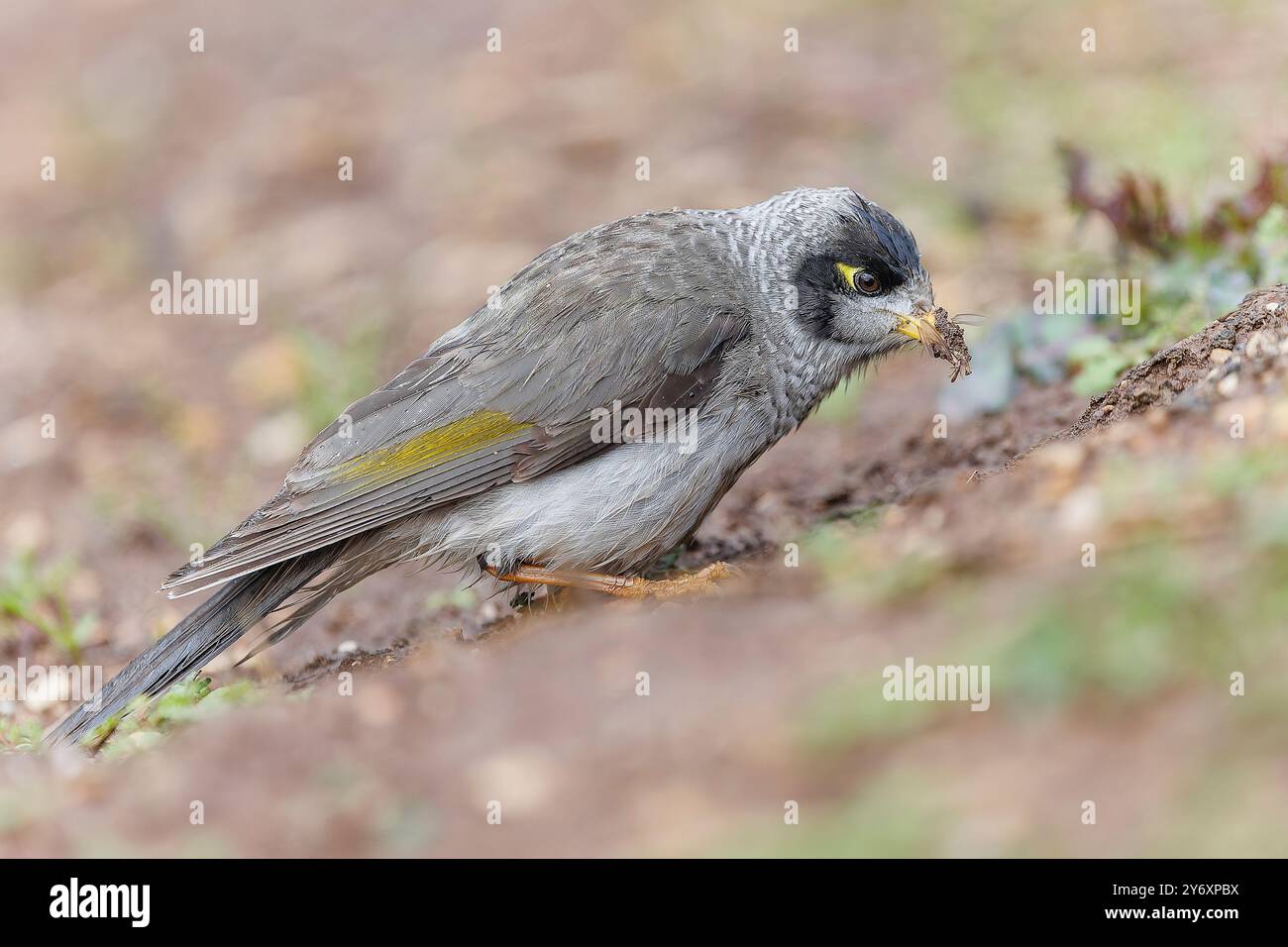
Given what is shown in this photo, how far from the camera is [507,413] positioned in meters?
5.29

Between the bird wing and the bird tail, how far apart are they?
248 mm

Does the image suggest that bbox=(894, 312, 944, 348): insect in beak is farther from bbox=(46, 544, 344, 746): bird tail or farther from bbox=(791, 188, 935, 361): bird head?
bbox=(46, 544, 344, 746): bird tail

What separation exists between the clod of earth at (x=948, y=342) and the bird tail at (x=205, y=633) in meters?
2.44

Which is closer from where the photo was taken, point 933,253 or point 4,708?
point 4,708

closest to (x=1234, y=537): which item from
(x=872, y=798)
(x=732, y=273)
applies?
(x=872, y=798)

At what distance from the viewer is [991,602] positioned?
3.47m

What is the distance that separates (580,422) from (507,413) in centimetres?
28

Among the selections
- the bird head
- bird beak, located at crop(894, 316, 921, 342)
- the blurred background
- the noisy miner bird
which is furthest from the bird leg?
bird beak, located at crop(894, 316, 921, 342)

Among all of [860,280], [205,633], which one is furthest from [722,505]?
[205,633]

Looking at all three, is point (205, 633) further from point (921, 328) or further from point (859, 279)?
point (921, 328)

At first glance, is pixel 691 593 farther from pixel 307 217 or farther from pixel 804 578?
pixel 307 217

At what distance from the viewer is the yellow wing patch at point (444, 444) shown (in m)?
5.29

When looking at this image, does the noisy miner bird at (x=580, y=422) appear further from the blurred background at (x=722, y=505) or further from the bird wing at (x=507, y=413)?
the blurred background at (x=722, y=505)
